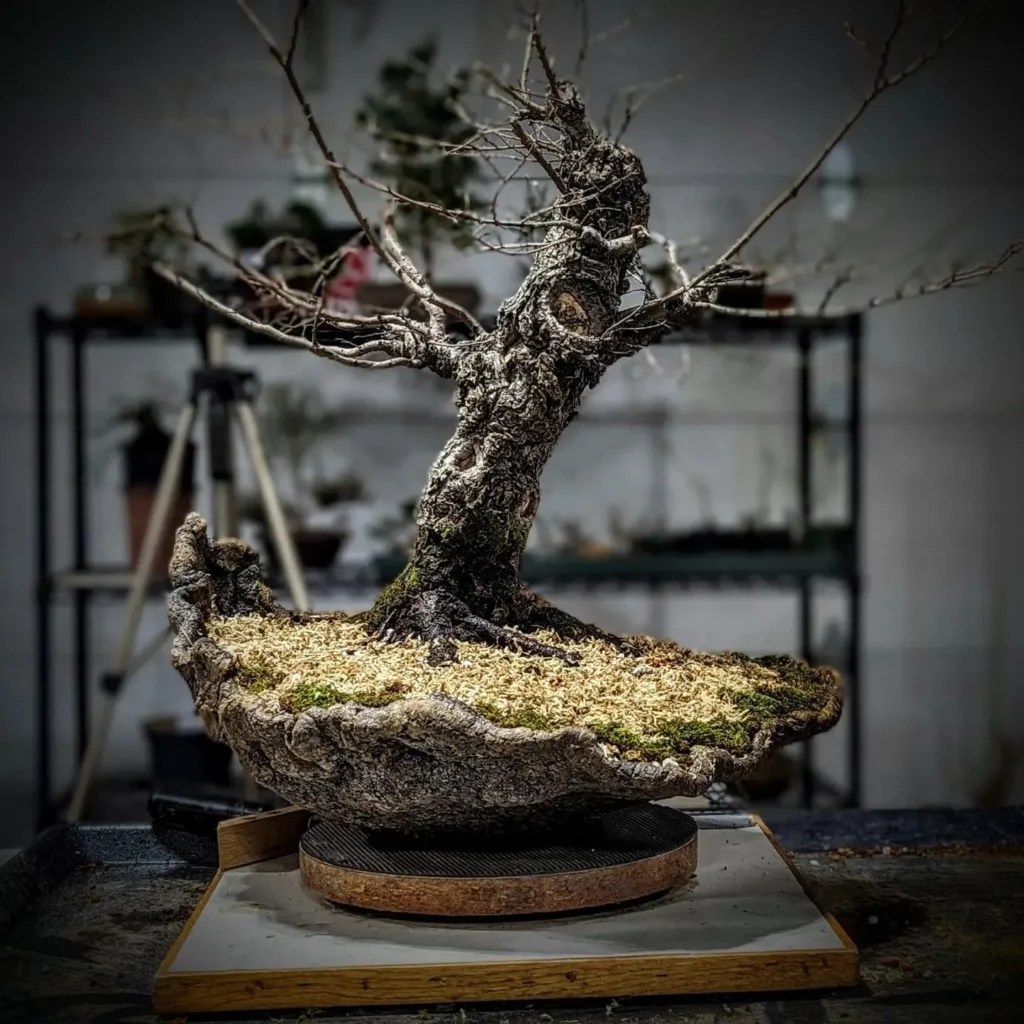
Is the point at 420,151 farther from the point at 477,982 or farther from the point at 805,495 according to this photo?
the point at 477,982

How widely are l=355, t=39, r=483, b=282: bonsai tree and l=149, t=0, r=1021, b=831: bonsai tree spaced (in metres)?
0.86

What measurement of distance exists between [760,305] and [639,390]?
2.07 feet

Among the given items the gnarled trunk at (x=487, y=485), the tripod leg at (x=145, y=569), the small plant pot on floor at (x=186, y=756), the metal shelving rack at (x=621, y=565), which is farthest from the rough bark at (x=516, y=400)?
the small plant pot on floor at (x=186, y=756)

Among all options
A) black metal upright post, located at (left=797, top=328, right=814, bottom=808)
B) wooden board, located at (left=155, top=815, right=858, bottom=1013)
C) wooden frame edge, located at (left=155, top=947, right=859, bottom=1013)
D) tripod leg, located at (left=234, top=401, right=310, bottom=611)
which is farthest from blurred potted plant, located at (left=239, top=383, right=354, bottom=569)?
wooden frame edge, located at (left=155, top=947, right=859, bottom=1013)

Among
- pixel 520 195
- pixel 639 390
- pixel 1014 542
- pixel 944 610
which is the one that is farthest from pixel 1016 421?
pixel 520 195

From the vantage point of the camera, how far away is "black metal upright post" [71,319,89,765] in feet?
9.85

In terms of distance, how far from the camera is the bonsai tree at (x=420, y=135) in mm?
2541

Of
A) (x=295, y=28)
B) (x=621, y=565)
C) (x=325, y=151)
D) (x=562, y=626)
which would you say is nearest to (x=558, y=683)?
(x=562, y=626)

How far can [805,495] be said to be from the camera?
3.12 m

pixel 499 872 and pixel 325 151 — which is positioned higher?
pixel 325 151

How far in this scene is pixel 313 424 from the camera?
10.4ft

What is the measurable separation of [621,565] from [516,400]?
137cm

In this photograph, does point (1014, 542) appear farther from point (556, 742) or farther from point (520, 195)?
point (556, 742)

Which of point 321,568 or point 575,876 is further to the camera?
point 321,568
